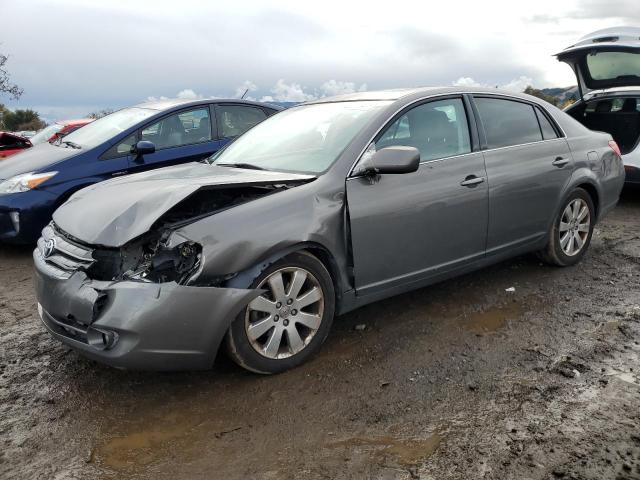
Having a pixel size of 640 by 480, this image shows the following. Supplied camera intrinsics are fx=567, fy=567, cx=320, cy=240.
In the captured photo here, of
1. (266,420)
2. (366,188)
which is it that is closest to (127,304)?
(266,420)

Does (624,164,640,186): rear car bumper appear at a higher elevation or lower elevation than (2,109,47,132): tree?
lower

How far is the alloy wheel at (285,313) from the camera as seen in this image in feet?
10.1

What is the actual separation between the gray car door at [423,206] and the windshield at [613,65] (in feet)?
13.1

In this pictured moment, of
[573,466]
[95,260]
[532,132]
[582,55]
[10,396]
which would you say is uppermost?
[582,55]

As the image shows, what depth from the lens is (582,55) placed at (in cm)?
720

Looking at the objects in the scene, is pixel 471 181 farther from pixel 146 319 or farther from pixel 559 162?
pixel 146 319

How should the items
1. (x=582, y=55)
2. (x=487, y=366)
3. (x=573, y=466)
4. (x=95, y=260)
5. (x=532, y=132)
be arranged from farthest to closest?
(x=582, y=55), (x=532, y=132), (x=487, y=366), (x=95, y=260), (x=573, y=466)

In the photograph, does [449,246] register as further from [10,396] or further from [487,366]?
[10,396]

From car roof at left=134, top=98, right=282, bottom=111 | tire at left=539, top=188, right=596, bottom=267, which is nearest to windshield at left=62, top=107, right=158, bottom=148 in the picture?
car roof at left=134, top=98, right=282, bottom=111

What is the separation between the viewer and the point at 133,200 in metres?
3.17

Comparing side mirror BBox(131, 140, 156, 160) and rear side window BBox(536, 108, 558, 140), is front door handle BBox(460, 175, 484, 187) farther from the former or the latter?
side mirror BBox(131, 140, 156, 160)

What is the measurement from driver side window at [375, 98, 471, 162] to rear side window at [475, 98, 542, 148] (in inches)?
9.1

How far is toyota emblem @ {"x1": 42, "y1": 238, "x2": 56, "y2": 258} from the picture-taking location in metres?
3.25

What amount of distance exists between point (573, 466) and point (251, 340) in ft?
5.43
